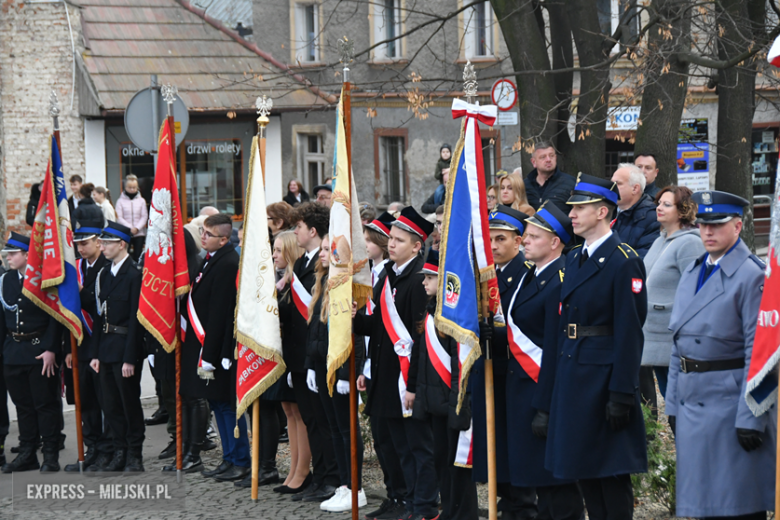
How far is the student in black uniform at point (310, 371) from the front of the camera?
24.2 ft

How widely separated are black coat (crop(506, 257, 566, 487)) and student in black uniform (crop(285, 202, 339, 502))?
6.89 feet

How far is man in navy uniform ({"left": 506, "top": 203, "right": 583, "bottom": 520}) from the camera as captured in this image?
5379mm

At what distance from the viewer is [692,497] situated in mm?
5035

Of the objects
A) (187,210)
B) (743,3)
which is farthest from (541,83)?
(187,210)

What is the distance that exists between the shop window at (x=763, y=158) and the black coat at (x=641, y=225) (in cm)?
1948

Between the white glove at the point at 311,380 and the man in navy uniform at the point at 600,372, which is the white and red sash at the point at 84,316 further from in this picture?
the man in navy uniform at the point at 600,372

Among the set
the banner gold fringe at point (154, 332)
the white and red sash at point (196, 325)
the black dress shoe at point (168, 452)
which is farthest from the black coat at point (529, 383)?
the black dress shoe at point (168, 452)

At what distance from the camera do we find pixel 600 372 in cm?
502

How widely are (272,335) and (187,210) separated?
586 inches

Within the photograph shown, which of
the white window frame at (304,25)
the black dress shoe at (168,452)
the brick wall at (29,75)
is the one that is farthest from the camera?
the white window frame at (304,25)

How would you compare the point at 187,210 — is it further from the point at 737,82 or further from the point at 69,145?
the point at 737,82

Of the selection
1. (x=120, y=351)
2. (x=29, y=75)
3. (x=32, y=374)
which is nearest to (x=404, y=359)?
(x=120, y=351)

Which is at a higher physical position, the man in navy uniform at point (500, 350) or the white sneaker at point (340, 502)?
the man in navy uniform at point (500, 350)

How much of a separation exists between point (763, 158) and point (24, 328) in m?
22.1
